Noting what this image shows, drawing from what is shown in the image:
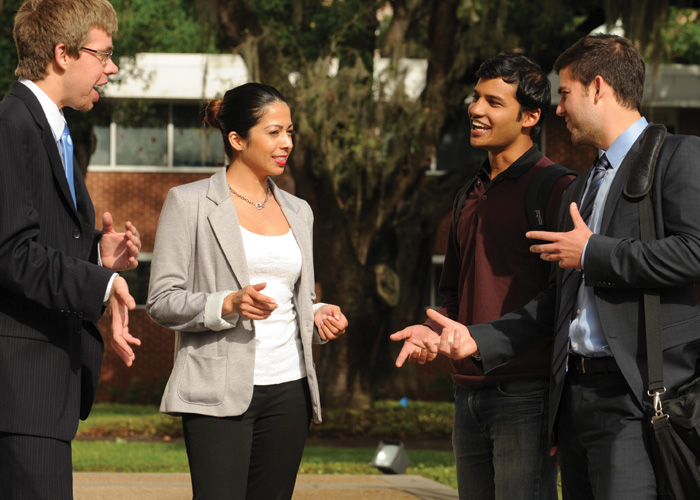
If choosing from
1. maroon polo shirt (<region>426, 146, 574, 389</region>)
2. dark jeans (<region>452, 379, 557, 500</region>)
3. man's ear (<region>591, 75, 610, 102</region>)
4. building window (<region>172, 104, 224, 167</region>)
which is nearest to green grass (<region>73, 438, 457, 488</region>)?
dark jeans (<region>452, 379, 557, 500</region>)

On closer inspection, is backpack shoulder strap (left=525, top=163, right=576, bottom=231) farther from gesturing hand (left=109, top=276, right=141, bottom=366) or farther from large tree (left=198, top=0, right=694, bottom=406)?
large tree (left=198, top=0, right=694, bottom=406)

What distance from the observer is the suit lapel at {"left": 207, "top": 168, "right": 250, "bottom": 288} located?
4062mm

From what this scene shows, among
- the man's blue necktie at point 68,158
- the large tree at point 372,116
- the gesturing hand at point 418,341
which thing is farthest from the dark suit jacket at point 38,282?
the large tree at point 372,116

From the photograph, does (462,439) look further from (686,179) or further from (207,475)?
(686,179)

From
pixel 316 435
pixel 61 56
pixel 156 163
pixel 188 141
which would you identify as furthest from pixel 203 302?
pixel 156 163

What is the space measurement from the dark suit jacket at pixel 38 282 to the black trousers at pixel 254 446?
70 centimetres

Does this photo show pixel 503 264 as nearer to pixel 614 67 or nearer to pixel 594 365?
pixel 594 365

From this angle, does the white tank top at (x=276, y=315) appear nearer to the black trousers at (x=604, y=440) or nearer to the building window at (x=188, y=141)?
the black trousers at (x=604, y=440)

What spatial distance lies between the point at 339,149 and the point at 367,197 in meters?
1.27

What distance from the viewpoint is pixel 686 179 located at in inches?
134

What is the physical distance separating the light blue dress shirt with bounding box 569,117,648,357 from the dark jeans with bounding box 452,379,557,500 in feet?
1.58

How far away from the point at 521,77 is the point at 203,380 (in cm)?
186

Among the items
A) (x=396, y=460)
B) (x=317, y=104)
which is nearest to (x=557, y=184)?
(x=396, y=460)

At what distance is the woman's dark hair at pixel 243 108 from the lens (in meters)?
4.37
